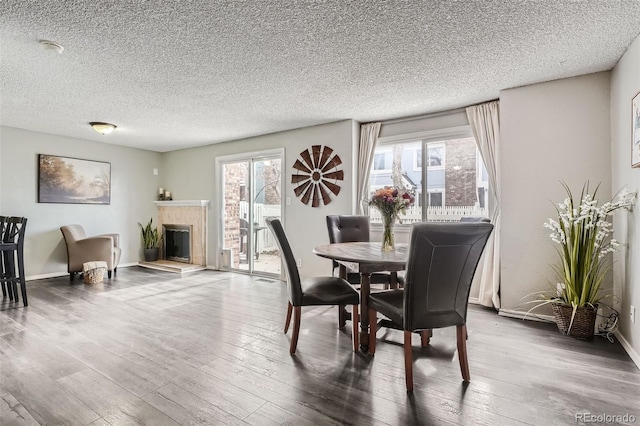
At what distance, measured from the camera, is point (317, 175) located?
15.3 feet

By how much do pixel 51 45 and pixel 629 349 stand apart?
4.77 meters

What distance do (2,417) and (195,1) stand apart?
2.47 m

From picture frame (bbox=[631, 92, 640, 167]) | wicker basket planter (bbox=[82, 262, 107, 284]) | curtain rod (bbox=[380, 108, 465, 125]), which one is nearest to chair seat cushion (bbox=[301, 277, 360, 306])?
picture frame (bbox=[631, 92, 640, 167])

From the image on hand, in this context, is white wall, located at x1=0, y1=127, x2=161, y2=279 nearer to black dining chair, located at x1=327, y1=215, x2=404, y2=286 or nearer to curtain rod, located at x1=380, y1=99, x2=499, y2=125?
black dining chair, located at x1=327, y1=215, x2=404, y2=286

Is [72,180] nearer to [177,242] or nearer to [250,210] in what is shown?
[177,242]

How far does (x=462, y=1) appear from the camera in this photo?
189 cm

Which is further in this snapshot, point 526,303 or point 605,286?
point 526,303

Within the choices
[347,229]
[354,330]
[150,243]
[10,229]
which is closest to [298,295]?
[354,330]

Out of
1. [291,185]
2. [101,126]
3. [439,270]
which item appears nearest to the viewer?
[439,270]

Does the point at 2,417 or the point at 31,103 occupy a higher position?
the point at 31,103

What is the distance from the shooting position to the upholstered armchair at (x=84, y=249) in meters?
4.81

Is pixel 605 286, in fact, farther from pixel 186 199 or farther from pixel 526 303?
pixel 186 199

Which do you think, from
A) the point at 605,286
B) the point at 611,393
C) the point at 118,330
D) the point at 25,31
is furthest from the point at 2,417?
the point at 605,286

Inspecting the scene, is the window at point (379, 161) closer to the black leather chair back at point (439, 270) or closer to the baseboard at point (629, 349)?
the black leather chair back at point (439, 270)
